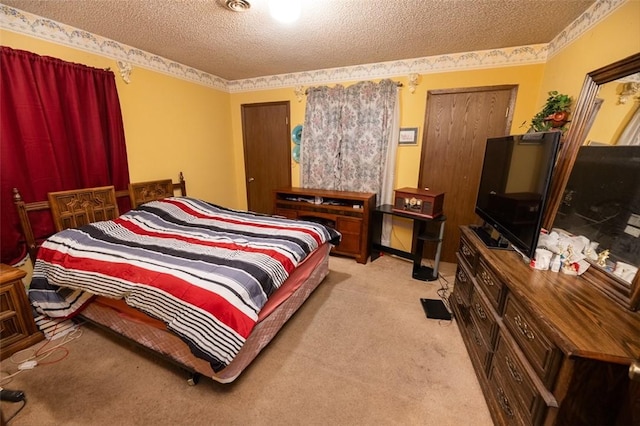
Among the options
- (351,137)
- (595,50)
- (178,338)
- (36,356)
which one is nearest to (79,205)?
(36,356)

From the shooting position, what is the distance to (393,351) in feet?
5.99

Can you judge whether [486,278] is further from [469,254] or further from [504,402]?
[504,402]

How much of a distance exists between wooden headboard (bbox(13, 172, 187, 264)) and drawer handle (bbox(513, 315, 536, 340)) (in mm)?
3378

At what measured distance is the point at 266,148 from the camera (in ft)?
13.0

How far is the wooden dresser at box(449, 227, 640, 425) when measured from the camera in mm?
880

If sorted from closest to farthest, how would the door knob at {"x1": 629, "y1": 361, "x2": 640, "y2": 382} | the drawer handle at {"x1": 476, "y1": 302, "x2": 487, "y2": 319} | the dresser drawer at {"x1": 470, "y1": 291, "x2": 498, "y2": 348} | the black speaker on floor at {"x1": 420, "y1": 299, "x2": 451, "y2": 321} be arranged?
the door knob at {"x1": 629, "y1": 361, "x2": 640, "y2": 382}
the dresser drawer at {"x1": 470, "y1": 291, "x2": 498, "y2": 348}
the drawer handle at {"x1": 476, "y1": 302, "x2": 487, "y2": 319}
the black speaker on floor at {"x1": 420, "y1": 299, "x2": 451, "y2": 321}

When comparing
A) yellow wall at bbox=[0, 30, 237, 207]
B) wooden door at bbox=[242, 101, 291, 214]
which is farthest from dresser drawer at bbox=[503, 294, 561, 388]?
yellow wall at bbox=[0, 30, 237, 207]

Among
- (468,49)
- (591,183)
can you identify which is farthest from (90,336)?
(468,49)

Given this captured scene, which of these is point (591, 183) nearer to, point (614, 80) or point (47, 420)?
point (614, 80)

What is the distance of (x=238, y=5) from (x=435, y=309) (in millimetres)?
2916

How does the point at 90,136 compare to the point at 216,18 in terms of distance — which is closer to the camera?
the point at 216,18

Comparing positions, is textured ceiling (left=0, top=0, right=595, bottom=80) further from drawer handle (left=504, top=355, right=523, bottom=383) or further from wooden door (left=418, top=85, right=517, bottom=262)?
drawer handle (left=504, top=355, right=523, bottom=383)

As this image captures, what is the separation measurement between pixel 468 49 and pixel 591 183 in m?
1.97

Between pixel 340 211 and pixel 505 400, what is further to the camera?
pixel 340 211
